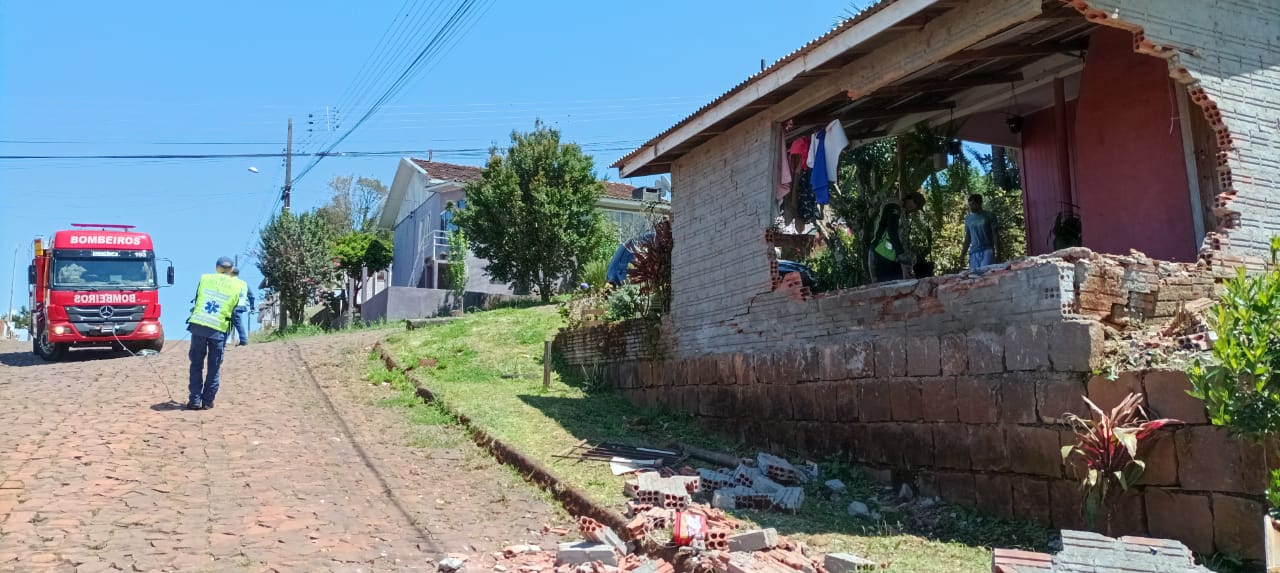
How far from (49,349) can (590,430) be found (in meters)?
15.0

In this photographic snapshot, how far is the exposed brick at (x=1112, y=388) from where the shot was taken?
230 inches

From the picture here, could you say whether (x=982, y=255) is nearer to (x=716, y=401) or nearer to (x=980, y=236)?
(x=980, y=236)

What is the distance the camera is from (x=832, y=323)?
8.77 meters

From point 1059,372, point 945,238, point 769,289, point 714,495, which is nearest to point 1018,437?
point 1059,372

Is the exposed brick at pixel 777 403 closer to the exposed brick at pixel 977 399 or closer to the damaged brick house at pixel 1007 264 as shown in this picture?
the damaged brick house at pixel 1007 264

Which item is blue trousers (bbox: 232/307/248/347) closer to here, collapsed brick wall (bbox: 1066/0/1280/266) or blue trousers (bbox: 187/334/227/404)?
blue trousers (bbox: 187/334/227/404)

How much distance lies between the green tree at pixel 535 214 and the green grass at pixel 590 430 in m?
5.39

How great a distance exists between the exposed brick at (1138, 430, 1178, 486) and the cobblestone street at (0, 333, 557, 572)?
4.31m

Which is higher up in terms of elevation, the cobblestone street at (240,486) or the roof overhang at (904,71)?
the roof overhang at (904,71)

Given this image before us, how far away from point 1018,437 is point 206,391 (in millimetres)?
9228

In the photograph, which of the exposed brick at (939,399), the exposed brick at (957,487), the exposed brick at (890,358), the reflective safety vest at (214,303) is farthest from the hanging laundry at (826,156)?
the reflective safety vest at (214,303)

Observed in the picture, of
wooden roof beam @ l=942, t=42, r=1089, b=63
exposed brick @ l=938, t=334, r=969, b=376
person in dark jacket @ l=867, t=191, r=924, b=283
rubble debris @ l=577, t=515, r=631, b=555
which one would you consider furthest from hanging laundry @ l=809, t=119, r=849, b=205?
rubble debris @ l=577, t=515, r=631, b=555

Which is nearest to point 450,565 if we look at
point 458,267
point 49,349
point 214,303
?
point 214,303

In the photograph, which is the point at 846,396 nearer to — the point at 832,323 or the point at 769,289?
the point at 832,323
